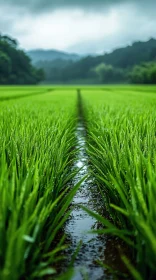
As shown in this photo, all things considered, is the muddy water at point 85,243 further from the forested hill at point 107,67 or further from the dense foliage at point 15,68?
the forested hill at point 107,67

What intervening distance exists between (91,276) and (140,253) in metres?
0.34

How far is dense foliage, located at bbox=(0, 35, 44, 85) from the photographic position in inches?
2494

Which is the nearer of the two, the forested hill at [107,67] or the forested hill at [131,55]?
the forested hill at [107,67]

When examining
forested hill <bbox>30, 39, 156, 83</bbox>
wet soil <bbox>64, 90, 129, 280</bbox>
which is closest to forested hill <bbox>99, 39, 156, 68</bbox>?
forested hill <bbox>30, 39, 156, 83</bbox>

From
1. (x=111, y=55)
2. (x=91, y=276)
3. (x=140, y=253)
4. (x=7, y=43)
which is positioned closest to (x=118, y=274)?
(x=91, y=276)

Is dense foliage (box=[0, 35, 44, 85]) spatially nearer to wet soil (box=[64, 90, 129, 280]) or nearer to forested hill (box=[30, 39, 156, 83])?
forested hill (box=[30, 39, 156, 83])

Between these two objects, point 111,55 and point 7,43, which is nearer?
point 7,43

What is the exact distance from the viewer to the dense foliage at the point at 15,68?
208 feet

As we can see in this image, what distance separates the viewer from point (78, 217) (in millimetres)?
2484

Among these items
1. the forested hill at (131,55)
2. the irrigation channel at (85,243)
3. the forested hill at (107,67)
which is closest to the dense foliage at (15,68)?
the forested hill at (107,67)

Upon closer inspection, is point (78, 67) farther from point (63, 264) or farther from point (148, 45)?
point (63, 264)

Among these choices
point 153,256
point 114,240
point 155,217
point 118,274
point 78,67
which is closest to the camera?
point 153,256

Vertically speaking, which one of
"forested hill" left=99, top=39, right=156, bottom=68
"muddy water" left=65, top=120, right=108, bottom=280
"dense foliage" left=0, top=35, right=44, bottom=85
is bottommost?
"muddy water" left=65, top=120, right=108, bottom=280

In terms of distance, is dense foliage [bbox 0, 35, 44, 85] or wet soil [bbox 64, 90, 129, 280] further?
dense foliage [bbox 0, 35, 44, 85]
